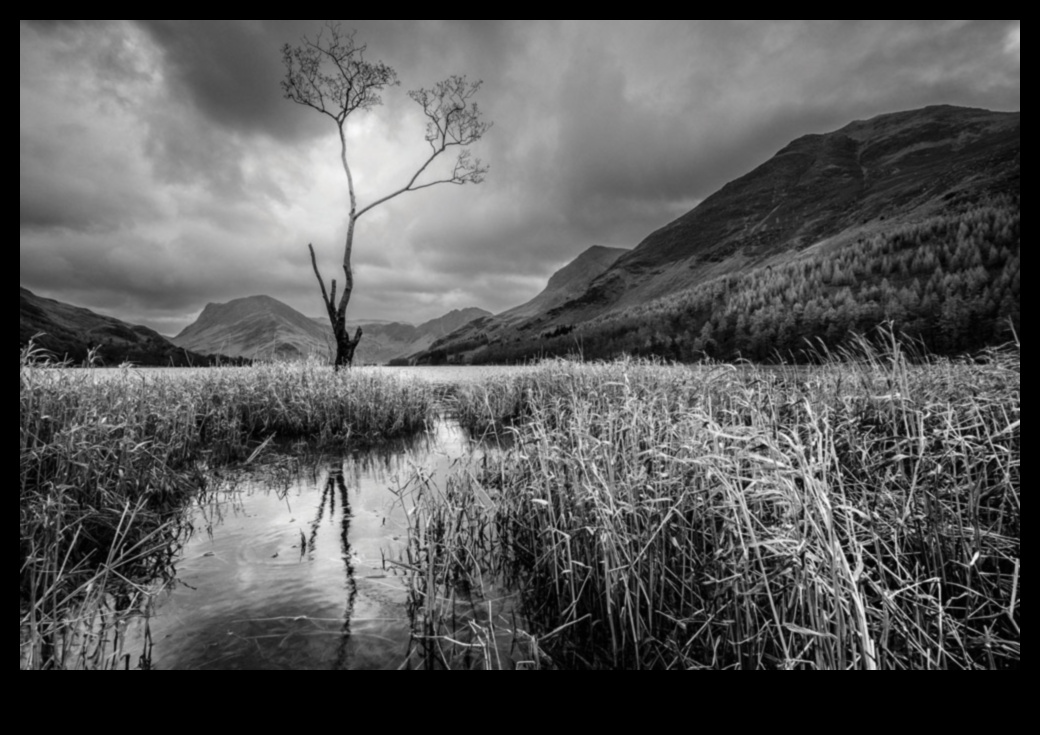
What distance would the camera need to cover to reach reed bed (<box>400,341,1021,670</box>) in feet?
8.39

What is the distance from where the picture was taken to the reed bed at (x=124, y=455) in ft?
11.1

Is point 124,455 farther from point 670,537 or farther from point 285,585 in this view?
point 670,537

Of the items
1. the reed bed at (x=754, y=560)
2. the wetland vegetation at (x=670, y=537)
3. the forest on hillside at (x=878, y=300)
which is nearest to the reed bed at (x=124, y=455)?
the wetland vegetation at (x=670, y=537)

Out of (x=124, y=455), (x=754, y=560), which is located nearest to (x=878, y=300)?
(x=754, y=560)

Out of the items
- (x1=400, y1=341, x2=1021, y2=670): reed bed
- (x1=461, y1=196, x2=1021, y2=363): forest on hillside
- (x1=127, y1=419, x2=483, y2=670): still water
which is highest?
(x1=461, y1=196, x2=1021, y2=363): forest on hillside

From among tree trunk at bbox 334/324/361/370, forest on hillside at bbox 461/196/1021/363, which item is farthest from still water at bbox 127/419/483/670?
forest on hillside at bbox 461/196/1021/363

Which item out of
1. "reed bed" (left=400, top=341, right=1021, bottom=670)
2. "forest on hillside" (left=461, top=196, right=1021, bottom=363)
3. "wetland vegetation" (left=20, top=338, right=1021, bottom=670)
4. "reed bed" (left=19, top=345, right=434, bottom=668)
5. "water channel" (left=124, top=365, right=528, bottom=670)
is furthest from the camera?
"forest on hillside" (left=461, top=196, right=1021, bottom=363)

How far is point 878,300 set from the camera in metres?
36.8

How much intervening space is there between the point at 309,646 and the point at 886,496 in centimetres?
502

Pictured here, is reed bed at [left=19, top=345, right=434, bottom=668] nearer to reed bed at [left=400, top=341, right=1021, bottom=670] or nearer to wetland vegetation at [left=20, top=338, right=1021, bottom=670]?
wetland vegetation at [left=20, top=338, right=1021, bottom=670]

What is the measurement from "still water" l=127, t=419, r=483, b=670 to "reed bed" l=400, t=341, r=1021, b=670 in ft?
1.63

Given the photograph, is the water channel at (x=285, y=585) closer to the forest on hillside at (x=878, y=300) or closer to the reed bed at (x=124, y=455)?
the reed bed at (x=124, y=455)

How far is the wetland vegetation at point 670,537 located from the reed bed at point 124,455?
0.05m
